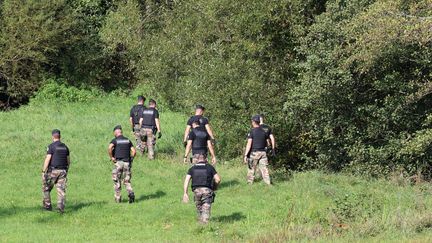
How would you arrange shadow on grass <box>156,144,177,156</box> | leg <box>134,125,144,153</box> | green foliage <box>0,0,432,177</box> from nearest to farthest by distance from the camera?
green foliage <box>0,0,432,177</box> → leg <box>134,125,144,153</box> → shadow on grass <box>156,144,177,156</box>

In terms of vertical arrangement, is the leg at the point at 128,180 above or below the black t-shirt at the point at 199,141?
below

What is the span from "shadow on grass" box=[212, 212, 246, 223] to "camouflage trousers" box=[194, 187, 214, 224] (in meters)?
0.91

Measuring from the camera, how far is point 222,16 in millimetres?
30203

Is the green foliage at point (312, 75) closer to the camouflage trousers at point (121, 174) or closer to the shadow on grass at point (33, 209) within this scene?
the camouflage trousers at point (121, 174)

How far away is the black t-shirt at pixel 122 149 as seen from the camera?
19.3 m

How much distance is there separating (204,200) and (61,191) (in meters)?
4.24

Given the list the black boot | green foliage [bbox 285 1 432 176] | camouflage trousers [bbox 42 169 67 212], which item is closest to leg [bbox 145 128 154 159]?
green foliage [bbox 285 1 432 176]

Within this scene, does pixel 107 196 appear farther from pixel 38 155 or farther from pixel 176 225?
pixel 38 155

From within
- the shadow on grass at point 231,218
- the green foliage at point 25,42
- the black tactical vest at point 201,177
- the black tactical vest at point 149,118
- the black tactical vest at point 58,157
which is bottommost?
the shadow on grass at point 231,218

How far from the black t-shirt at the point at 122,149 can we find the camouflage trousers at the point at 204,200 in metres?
3.48

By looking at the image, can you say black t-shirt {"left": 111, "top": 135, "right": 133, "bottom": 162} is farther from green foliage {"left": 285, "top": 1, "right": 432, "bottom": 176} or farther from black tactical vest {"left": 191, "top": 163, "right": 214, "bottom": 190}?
green foliage {"left": 285, "top": 1, "right": 432, "bottom": 176}

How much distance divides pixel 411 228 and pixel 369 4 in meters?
11.6

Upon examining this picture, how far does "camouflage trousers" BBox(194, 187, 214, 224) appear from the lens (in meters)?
16.5

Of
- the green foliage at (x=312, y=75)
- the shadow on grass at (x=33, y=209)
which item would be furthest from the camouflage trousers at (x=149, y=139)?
the shadow on grass at (x=33, y=209)
